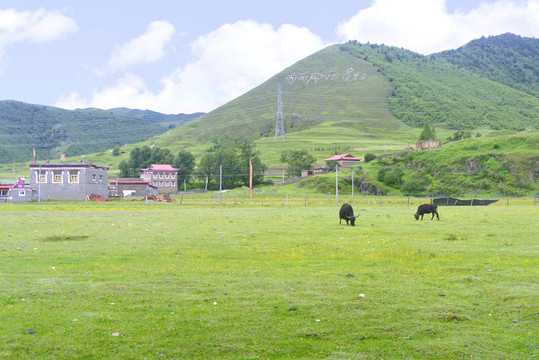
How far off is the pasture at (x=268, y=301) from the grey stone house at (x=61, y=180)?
8069 cm

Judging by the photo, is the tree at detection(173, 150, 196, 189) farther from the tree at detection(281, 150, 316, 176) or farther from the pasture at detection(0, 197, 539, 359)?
the pasture at detection(0, 197, 539, 359)

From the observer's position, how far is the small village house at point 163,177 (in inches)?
5950

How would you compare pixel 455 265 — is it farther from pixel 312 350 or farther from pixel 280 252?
pixel 312 350

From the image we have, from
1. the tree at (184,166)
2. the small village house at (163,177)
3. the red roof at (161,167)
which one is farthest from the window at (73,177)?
the tree at (184,166)

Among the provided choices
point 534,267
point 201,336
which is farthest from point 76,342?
point 534,267

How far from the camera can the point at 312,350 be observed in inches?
316

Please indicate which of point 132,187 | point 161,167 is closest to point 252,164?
point 161,167

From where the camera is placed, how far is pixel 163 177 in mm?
153625

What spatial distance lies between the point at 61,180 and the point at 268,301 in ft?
317

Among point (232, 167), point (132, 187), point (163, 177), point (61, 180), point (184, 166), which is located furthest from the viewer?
point (184, 166)

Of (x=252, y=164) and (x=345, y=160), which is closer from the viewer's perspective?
(x=252, y=164)

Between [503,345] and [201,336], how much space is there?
5.68m

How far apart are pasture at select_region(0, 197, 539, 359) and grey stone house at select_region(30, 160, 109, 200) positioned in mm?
80694

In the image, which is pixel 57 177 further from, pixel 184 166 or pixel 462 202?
pixel 462 202
